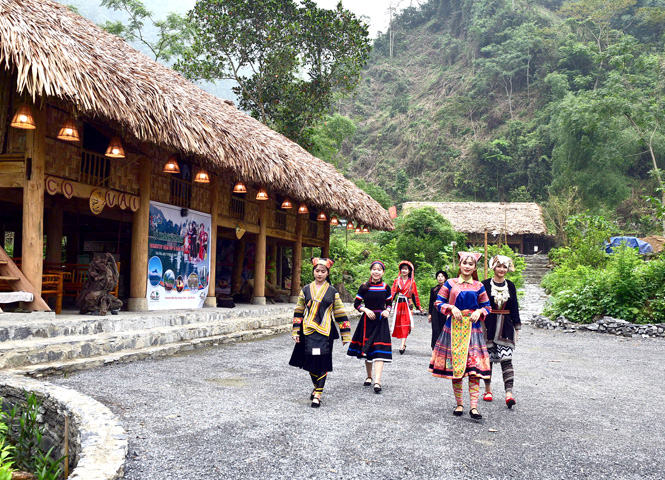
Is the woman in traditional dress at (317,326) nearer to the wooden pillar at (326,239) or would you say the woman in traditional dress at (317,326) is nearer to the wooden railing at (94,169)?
the wooden railing at (94,169)

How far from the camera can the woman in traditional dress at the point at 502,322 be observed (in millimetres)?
5254

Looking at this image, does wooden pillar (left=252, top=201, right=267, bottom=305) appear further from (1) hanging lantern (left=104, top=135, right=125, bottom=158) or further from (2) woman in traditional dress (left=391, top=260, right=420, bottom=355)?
(1) hanging lantern (left=104, top=135, right=125, bottom=158)

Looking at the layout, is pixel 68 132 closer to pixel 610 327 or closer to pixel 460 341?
pixel 460 341

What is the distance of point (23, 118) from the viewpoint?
6.84 meters

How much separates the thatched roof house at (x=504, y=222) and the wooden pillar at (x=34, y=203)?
85.4 ft

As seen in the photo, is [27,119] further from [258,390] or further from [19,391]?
[258,390]

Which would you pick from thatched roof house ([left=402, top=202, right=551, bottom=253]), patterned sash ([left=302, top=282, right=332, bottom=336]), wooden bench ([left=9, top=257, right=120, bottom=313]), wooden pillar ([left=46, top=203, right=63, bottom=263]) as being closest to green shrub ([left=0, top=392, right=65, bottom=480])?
patterned sash ([left=302, top=282, right=332, bottom=336])

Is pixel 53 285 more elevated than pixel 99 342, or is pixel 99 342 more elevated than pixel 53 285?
pixel 53 285

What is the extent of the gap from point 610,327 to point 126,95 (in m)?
11.7

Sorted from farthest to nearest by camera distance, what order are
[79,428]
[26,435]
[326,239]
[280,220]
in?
[326,239]
[280,220]
[26,435]
[79,428]

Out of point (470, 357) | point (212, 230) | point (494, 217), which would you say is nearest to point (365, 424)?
point (470, 357)

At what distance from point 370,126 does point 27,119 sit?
51.3m

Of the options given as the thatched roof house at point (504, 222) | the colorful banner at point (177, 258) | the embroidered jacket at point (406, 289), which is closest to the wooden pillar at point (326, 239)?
the colorful banner at point (177, 258)

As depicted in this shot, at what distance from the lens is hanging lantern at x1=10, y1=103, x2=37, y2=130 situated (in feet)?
22.4
